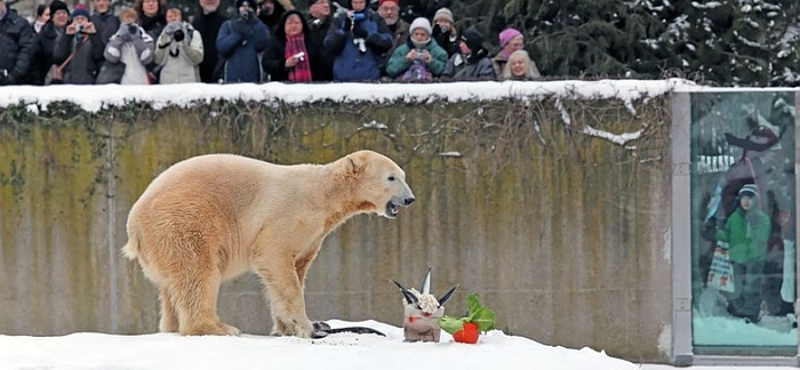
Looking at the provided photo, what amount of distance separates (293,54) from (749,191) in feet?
12.7

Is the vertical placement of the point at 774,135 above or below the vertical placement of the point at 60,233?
above

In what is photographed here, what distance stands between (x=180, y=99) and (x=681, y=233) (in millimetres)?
4157

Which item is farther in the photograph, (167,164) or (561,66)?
(561,66)

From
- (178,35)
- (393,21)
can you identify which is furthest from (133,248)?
(393,21)

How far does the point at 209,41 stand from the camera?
13406mm

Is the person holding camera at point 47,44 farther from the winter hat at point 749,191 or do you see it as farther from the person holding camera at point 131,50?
the winter hat at point 749,191

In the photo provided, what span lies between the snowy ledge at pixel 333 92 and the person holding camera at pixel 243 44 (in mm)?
372

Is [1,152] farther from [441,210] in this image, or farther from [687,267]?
[687,267]

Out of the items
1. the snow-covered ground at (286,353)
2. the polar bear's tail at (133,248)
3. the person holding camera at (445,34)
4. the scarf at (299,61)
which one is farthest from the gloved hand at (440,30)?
the polar bear's tail at (133,248)

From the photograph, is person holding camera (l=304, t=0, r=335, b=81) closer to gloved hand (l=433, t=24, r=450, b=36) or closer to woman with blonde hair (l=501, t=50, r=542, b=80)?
gloved hand (l=433, t=24, r=450, b=36)

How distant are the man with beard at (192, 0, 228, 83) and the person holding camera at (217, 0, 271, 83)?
0.20 meters

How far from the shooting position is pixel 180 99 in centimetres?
1280

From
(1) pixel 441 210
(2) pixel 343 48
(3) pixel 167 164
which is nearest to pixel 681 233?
(1) pixel 441 210

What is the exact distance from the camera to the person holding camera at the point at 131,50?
13.1 meters
